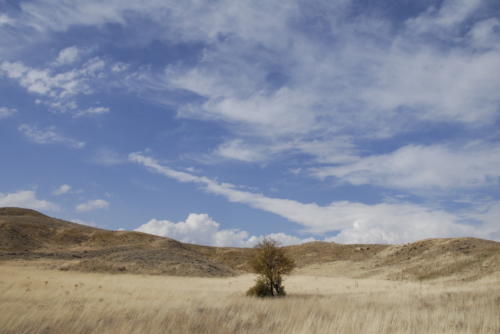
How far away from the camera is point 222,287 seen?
1326 inches

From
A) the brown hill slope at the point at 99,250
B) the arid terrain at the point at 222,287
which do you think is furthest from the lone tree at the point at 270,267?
the brown hill slope at the point at 99,250

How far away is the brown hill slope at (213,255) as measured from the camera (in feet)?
145

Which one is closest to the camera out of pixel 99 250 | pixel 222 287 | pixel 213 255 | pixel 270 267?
pixel 270 267

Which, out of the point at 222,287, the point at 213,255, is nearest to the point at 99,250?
the point at 213,255

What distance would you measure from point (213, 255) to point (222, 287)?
39.0 meters

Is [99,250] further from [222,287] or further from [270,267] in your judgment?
[270,267]

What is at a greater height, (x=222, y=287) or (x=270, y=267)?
(x=270, y=267)

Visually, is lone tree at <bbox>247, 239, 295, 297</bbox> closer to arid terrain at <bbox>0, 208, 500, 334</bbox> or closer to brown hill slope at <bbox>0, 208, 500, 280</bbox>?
arid terrain at <bbox>0, 208, 500, 334</bbox>

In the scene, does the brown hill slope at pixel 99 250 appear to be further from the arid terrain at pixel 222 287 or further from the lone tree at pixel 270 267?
the lone tree at pixel 270 267

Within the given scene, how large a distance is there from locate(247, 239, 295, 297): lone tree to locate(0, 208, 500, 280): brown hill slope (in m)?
18.6

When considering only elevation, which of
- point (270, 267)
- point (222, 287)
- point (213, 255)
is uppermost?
point (213, 255)

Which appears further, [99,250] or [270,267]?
[99,250]

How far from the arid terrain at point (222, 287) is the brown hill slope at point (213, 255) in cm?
13

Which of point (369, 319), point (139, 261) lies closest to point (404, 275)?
point (139, 261)
